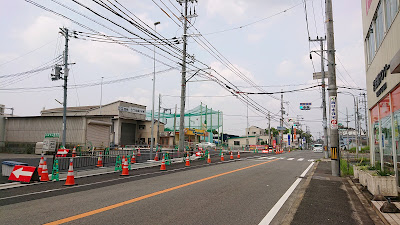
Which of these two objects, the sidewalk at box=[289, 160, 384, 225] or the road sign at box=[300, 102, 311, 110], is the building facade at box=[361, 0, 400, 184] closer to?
the sidewalk at box=[289, 160, 384, 225]

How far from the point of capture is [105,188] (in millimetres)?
9164

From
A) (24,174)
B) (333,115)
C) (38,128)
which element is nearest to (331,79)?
(333,115)

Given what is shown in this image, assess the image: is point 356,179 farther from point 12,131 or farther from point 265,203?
point 12,131

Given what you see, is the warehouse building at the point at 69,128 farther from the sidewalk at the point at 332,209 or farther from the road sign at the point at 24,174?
the sidewalk at the point at 332,209

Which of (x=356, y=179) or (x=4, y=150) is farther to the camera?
(x=4, y=150)

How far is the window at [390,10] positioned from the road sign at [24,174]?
13.8 m

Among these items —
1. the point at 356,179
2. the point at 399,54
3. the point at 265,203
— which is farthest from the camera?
the point at 356,179

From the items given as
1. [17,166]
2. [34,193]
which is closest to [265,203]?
[34,193]

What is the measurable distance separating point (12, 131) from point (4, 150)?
15.6 ft

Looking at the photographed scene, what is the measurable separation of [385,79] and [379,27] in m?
2.56

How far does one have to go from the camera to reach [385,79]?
941 centimetres

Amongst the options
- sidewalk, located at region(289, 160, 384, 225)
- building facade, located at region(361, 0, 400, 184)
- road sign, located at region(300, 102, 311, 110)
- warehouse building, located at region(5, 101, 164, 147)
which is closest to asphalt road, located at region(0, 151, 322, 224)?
sidewalk, located at region(289, 160, 384, 225)

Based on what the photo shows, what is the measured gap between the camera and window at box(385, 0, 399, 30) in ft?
26.6

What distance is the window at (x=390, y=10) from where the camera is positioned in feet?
26.6
